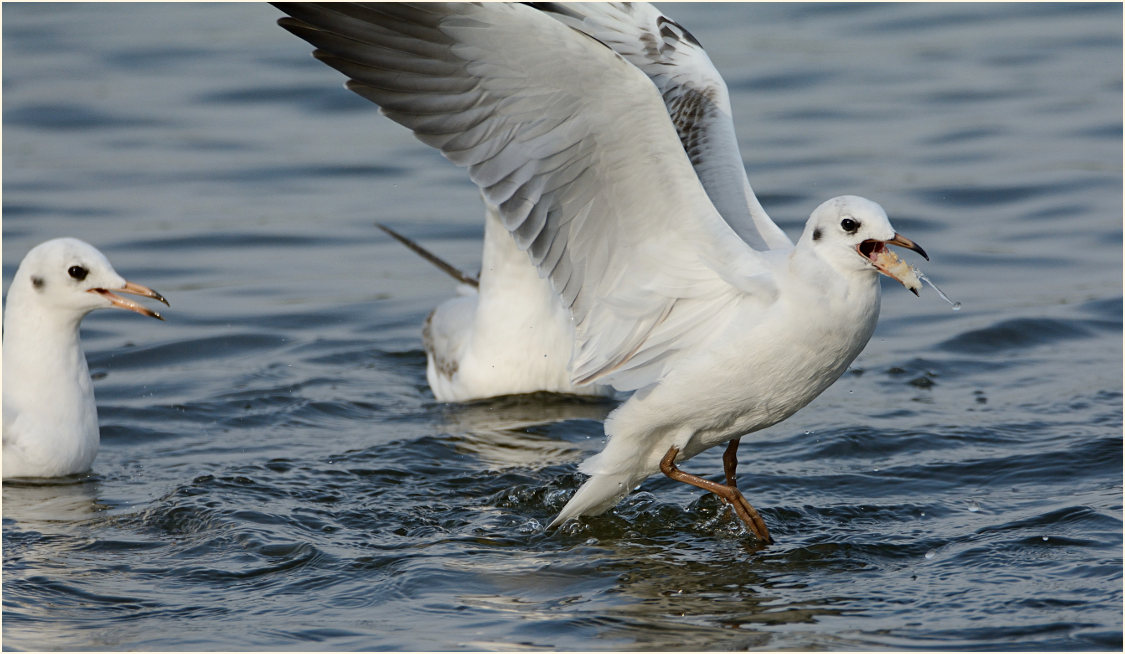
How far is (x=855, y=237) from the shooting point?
533 cm

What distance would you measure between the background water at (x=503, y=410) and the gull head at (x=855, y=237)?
3.87 ft

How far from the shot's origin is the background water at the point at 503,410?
5.33 metres

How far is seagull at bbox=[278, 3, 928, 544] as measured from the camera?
529 cm

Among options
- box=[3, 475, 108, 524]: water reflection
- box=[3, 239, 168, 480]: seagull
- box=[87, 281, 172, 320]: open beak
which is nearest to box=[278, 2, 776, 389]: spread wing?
Result: box=[87, 281, 172, 320]: open beak

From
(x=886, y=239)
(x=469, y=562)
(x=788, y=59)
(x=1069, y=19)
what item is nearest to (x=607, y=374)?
(x=469, y=562)

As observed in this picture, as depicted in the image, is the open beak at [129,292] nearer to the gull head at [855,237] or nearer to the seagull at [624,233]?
the seagull at [624,233]

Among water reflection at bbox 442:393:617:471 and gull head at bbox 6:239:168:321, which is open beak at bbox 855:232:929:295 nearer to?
water reflection at bbox 442:393:617:471

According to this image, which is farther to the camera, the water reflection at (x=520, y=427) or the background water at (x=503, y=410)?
the water reflection at (x=520, y=427)

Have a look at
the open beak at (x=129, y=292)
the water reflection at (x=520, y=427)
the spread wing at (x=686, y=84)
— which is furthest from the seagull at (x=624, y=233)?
the open beak at (x=129, y=292)

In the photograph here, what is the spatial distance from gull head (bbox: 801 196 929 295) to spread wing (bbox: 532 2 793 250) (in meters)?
0.95

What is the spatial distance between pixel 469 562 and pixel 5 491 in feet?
7.78

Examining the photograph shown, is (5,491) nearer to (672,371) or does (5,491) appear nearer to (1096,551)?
(672,371)

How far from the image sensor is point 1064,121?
1372cm

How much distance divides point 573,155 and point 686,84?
4.60ft
